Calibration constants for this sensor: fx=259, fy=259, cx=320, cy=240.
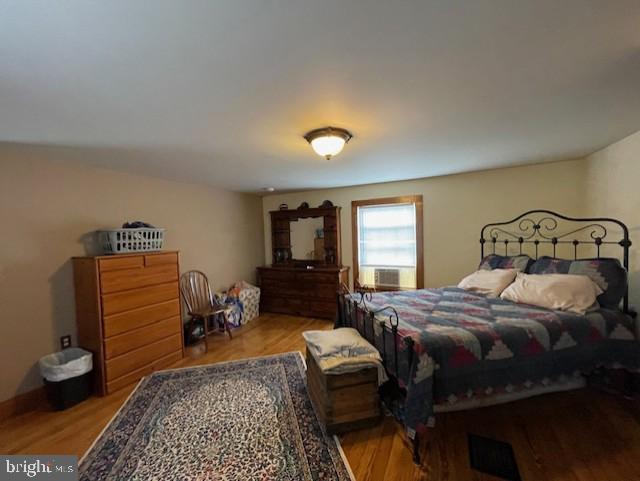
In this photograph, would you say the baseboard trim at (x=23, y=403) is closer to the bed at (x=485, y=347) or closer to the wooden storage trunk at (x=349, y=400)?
the wooden storage trunk at (x=349, y=400)

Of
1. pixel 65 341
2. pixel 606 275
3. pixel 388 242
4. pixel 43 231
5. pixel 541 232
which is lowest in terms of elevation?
pixel 65 341

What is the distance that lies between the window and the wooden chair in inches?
90.9

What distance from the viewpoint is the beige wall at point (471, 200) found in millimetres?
3266

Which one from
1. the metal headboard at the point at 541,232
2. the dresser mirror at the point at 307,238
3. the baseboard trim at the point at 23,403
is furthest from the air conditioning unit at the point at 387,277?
the baseboard trim at the point at 23,403

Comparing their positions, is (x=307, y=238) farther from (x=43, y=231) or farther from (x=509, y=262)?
(x=43, y=231)

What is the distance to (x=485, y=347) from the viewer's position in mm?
1720

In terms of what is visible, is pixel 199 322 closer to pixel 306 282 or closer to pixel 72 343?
pixel 72 343

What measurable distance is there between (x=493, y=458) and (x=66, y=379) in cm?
334

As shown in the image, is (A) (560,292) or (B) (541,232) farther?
(B) (541,232)

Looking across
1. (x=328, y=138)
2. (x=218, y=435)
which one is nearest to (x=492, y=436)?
(x=218, y=435)

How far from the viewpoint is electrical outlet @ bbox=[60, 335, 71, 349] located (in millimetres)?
2510

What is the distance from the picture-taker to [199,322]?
3695mm

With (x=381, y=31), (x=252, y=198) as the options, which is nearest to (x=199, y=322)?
(x=252, y=198)

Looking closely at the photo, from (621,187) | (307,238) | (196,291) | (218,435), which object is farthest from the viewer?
(307,238)
